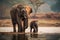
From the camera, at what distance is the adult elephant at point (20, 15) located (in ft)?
24.2

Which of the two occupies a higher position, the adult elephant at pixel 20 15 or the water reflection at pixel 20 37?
the adult elephant at pixel 20 15

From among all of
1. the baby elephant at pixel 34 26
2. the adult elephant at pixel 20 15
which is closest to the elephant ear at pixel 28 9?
the adult elephant at pixel 20 15

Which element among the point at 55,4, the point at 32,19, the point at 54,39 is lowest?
the point at 54,39

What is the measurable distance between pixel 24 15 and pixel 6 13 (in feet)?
2.12

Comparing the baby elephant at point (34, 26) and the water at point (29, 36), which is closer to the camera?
the water at point (29, 36)

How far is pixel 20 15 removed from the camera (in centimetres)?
739

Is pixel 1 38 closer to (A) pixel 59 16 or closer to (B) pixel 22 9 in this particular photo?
(B) pixel 22 9

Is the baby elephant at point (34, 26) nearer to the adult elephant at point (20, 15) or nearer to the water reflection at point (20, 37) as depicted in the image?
the adult elephant at point (20, 15)

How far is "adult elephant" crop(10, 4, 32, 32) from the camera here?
7.39 meters

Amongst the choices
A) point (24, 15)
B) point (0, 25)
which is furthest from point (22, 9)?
point (0, 25)

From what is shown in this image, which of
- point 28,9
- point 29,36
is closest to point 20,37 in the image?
point 29,36

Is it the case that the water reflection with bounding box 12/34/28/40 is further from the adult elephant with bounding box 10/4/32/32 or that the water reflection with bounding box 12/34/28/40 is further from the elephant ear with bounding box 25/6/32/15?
the elephant ear with bounding box 25/6/32/15

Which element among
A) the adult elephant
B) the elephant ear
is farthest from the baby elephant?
the elephant ear

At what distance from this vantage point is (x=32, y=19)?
7543mm
